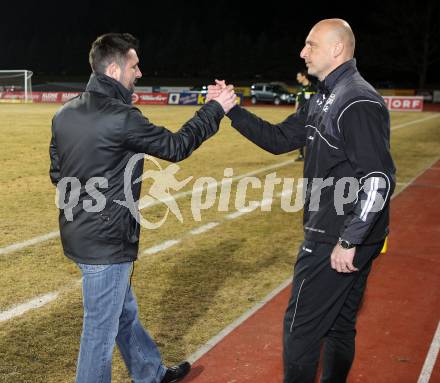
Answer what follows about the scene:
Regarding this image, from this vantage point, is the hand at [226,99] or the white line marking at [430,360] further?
the white line marking at [430,360]

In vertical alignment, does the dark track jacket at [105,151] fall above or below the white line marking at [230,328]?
above

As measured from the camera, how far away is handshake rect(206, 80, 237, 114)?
3.45m

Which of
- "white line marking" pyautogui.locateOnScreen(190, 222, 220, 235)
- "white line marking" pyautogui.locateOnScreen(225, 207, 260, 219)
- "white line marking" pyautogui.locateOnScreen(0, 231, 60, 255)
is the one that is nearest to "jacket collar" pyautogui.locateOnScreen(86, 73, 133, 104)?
"white line marking" pyautogui.locateOnScreen(0, 231, 60, 255)

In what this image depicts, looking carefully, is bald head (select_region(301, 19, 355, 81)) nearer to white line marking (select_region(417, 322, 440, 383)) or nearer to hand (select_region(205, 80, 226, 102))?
hand (select_region(205, 80, 226, 102))

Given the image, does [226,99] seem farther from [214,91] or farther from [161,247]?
[161,247]

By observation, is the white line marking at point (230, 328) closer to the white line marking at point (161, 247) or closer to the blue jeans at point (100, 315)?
the blue jeans at point (100, 315)

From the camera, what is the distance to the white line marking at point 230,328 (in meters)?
4.32

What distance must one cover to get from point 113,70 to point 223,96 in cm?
69

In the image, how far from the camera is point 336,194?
308cm

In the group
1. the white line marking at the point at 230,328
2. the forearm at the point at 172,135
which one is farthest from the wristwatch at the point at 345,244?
the white line marking at the point at 230,328

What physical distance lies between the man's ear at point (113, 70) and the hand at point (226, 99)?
24.2 inches

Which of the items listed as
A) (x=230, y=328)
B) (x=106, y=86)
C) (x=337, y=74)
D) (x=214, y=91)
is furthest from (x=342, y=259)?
(x=230, y=328)

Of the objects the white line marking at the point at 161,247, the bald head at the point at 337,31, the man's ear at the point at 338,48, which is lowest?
the white line marking at the point at 161,247

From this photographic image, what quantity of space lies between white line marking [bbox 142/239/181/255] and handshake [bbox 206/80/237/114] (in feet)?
11.5
